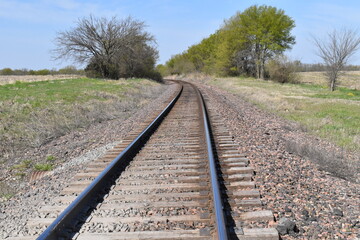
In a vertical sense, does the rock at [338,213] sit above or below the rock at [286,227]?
below

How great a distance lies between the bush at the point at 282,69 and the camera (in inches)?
1695

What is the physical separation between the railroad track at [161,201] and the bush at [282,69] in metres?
39.8

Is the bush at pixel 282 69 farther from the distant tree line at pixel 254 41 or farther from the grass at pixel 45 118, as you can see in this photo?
the grass at pixel 45 118

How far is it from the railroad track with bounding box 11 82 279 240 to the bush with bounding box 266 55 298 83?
39.8 m

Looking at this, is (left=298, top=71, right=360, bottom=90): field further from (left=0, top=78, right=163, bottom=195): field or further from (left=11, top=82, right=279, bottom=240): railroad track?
(left=11, top=82, right=279, bottom=240): railroad track

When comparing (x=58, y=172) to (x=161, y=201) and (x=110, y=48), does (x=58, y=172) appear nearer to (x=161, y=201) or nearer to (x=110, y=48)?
(x=161, y=201)

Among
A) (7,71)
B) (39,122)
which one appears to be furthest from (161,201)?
(7,71)

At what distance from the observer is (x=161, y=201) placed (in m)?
3.79

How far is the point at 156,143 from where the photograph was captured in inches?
270

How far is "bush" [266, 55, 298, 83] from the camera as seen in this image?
43.1m

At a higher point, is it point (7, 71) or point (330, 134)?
point (7, 71)

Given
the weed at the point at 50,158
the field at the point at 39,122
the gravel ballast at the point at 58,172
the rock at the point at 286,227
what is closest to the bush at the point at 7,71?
the field at the point at 39,122

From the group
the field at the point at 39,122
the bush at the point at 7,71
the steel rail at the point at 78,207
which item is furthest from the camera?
the bush at the point at 7,71

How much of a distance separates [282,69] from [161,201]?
42904 millimetres
